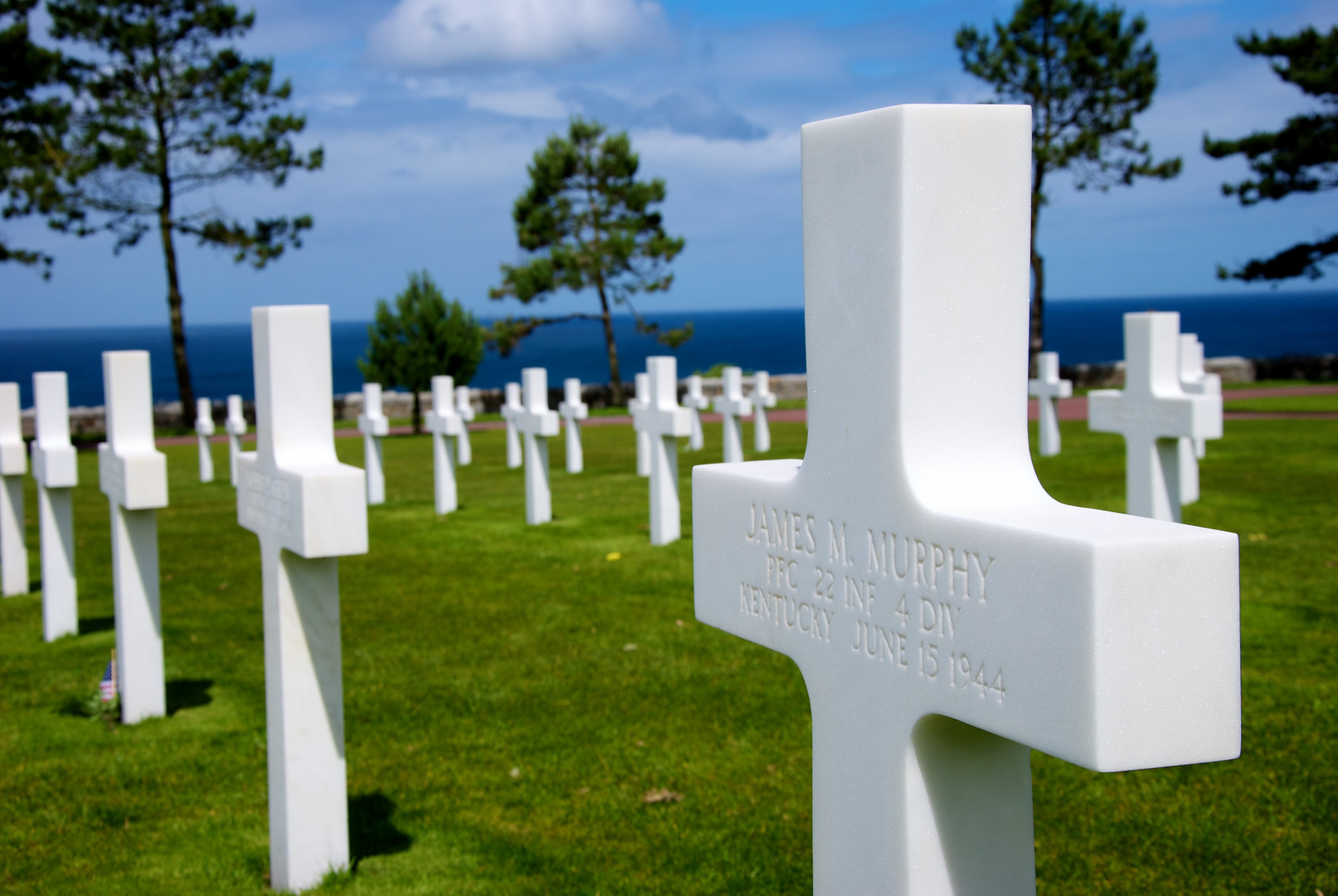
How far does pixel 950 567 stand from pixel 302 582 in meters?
2.62

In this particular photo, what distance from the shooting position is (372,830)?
445 centimetres

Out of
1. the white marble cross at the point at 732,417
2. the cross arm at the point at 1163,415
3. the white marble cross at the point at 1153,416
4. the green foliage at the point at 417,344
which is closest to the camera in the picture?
the cross arm at the point at 1163,415

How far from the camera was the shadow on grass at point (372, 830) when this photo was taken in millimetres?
4293

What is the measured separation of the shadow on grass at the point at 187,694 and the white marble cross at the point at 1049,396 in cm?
1231

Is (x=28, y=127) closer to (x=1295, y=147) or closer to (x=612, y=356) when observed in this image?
(x=612, y=356)

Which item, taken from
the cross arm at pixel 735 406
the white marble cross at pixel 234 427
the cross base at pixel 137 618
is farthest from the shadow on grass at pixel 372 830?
the white marble cross at pixel 234 427

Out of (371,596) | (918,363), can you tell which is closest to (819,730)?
(918,363)

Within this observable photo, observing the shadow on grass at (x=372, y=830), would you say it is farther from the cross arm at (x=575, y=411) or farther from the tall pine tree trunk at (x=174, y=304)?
the tall pine tree trunk at (x=174, y=304)

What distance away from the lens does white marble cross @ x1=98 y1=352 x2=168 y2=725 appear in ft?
18.7

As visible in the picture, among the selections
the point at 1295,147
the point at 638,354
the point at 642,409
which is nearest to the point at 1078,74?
the point at 1295,147

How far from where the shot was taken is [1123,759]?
1767 mm

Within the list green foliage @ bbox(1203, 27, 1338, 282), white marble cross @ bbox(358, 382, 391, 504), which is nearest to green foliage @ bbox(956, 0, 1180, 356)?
green foliage @ bbox(1203, 27, 1338, 282)

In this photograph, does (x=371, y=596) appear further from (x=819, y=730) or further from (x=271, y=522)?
(x=819, y=730)

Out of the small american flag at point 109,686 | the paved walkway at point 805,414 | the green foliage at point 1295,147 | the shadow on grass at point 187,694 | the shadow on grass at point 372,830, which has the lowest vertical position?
the shadow on grass at point 372,830
